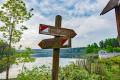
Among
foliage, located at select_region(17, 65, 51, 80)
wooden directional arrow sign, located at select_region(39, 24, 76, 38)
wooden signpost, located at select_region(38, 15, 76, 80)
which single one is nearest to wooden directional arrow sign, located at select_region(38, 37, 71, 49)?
wooden signpost, located at select_region(38, 15, 76, 80)

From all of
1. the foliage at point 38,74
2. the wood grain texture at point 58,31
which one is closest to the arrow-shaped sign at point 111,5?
the wood grain texture at point 58,31

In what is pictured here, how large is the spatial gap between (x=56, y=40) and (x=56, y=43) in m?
0.08

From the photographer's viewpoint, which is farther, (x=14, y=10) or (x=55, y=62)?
(x=14, y=10)

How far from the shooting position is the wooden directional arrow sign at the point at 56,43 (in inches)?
91.3

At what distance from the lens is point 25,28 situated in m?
7.82

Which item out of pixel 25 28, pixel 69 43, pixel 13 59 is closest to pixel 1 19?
pixel 25 28

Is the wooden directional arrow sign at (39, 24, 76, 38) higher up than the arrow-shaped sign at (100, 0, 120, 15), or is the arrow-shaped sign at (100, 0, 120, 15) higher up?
the arrow-shaped sign at (100, 0, 120, 15)

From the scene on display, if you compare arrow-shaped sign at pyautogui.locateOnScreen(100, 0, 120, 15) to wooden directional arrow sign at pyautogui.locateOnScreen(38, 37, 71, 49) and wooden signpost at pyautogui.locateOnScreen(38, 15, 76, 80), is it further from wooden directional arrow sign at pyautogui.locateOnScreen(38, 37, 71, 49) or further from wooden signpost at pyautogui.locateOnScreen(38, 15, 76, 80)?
wooden directional arrow sign at pyautogui.locateOnScreen(38, 37, 71, 49)

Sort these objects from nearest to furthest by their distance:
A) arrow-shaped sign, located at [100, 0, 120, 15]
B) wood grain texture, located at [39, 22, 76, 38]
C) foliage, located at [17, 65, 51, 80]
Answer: wood grain texture, located at [39, 22, 76, 38]
arrow-shaped sign, located at [100, 0, 120, 15]
foliage, located at [17, 65, 51, 80]

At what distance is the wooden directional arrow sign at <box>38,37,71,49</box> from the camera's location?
232 centimetres

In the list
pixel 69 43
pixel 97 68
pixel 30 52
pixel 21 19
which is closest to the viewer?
pixel 69 43

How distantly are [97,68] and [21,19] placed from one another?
22.2 feet

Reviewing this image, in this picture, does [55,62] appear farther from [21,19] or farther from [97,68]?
[21,19]

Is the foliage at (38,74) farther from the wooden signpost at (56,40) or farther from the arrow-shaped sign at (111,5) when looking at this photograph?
the arrow-shaped sign at (111,5)
